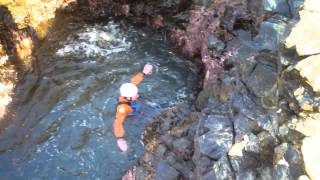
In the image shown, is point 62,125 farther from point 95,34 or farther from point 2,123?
point 95,34

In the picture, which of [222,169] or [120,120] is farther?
[120,120]

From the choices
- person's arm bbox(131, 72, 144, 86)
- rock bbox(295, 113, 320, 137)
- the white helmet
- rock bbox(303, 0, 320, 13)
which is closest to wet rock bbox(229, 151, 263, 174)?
rock bbox(295, 113, 320, 137)

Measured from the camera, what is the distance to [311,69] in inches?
233

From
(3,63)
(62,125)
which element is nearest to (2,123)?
(62,125)

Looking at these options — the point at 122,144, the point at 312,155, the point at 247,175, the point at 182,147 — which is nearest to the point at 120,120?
the point at 122,144

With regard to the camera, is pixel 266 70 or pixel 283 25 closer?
pixel 266 70

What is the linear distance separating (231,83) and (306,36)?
2986mm

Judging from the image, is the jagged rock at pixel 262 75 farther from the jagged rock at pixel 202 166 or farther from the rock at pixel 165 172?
the rock at pixel 165 172

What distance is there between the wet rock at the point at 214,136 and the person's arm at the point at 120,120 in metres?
2.45

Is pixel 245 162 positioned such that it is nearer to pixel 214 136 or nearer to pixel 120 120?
pixel 214 136

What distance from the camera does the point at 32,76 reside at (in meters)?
11.8

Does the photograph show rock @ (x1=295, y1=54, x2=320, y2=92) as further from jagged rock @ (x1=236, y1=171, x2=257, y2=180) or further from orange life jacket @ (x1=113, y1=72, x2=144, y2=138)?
orange life jacket @ (x1=113, y1=72, x2=144, y2=138)

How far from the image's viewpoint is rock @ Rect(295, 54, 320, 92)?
5.83 metres

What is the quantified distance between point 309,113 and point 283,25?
11.5ft
